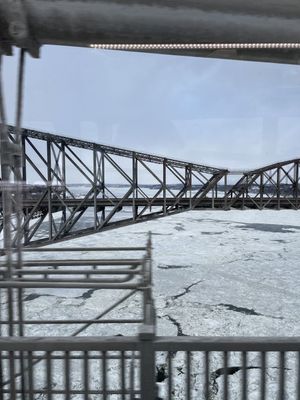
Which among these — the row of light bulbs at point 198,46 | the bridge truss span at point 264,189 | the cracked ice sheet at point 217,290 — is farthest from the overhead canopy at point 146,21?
the bridge truss span at point 264,189

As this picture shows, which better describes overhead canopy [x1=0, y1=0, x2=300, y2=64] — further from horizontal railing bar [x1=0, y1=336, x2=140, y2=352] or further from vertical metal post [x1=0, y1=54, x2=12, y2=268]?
horizontal railing bar [x1=0, y1=336, x2=140, y2=352]

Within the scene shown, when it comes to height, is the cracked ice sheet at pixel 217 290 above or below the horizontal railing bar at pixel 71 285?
below

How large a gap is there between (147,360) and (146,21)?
65.2 inches

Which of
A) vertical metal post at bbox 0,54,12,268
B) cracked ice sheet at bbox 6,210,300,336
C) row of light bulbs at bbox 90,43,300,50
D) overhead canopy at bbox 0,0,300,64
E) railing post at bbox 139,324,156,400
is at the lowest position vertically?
cracked ice sheet at bbox 6,210,300,336

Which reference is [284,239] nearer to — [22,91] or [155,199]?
[155,199]

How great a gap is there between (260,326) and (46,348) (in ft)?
16.9

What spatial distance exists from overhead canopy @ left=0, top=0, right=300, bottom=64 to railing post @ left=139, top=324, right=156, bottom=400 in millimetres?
1488

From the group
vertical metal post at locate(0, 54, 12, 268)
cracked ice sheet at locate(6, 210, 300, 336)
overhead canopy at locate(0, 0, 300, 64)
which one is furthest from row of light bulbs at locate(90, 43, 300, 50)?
cracked ice sheet at locate(6, 210, 300, 336)

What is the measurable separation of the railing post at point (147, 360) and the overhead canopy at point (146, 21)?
4.88ft

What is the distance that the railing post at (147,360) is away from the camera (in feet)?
4.74

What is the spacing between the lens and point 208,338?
148cm

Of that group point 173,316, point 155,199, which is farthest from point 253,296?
point 155,199

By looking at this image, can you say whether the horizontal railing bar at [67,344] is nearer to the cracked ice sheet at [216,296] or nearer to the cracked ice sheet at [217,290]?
the cracked ice sheet at [216,296]

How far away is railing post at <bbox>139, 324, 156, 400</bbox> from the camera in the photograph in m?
1.44
